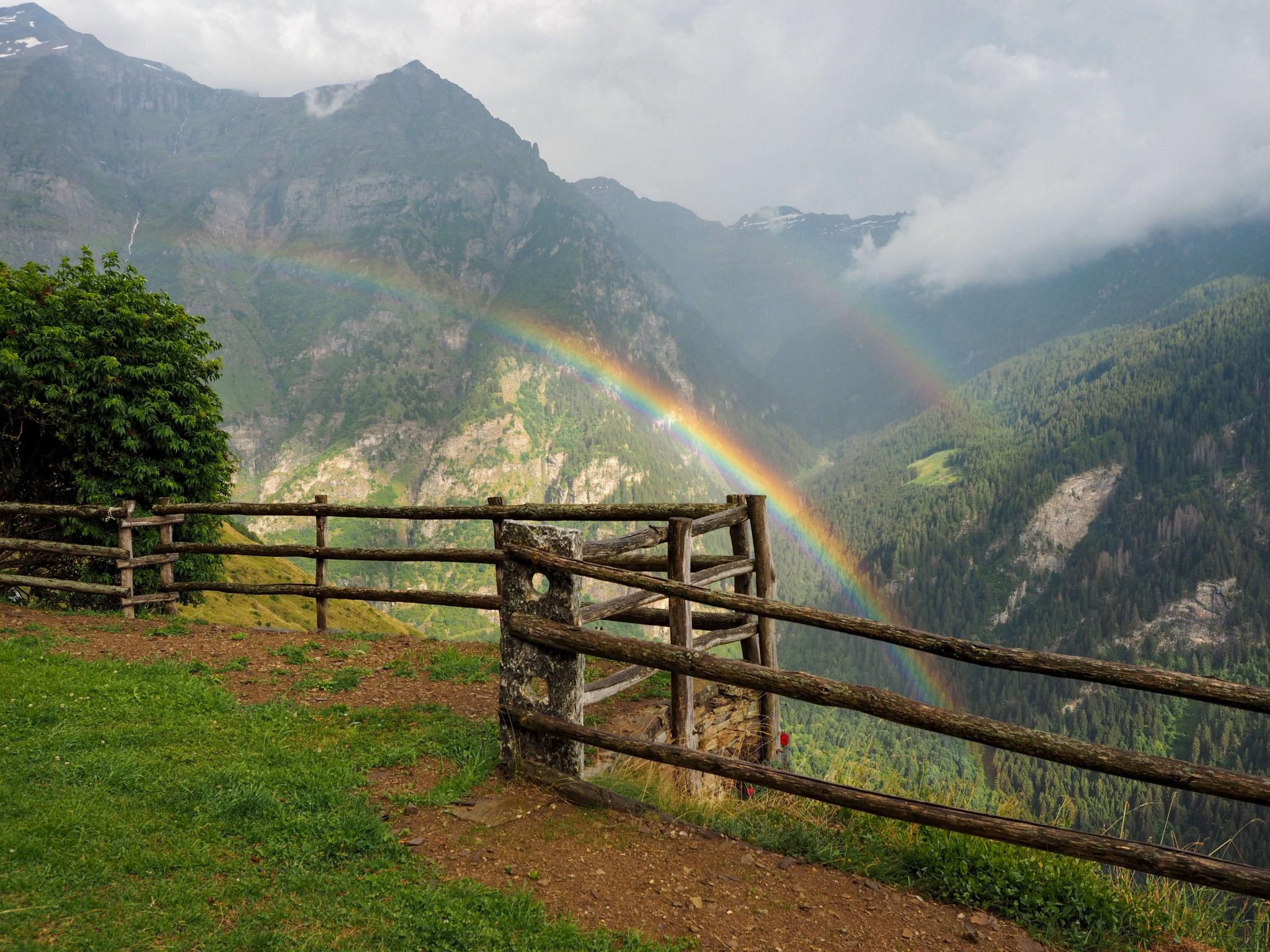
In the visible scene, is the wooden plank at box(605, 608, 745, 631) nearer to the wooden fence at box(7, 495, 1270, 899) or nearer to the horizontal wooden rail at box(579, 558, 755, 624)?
the wooden fence at box(7, 495, 1270, 899)

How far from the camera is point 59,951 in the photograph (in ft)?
10.6

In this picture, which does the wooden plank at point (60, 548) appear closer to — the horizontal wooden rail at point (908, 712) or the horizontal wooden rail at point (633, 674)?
the horizontal wooden rail at point (633, 674)

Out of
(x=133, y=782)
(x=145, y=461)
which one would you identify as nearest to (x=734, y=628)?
(x=133, y=782)

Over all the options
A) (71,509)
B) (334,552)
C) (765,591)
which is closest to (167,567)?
(71,509)

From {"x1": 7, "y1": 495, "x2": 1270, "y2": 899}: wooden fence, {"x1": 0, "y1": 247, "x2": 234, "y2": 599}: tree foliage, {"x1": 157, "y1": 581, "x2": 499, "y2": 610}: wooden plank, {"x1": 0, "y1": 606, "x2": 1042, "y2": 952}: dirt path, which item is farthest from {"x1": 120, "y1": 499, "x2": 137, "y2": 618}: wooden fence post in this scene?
{"x1": 0, "y1": 606, "x2": 1042, "y2": 952}: dirt path

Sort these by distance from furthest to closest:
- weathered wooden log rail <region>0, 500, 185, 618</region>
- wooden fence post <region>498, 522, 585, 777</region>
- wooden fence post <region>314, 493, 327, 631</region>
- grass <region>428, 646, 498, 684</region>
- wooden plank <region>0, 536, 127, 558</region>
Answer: weathered wooden log rail <region>0, 500, 185, 618</region>
wooden plank <region>0, 536, 127, 558</region>
wooden fence post <region>314, 493, 327, 631</region>
grass <region>428, 646, 498, 684</region>
wooden fence post <region>498, 522, 585, 777</region>

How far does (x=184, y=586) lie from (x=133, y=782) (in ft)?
34.5

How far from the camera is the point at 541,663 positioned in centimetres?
580

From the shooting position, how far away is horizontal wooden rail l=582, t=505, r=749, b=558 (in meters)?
7.14

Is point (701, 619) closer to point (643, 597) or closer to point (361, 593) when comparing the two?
point (643, 597)

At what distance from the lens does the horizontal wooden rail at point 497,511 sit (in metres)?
9.26

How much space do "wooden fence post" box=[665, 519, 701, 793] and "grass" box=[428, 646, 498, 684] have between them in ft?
8.57

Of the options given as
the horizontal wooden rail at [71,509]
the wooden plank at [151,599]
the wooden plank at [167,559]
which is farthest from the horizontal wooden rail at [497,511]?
the wooden plank at [151,599]

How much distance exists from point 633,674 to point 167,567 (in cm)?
1082
